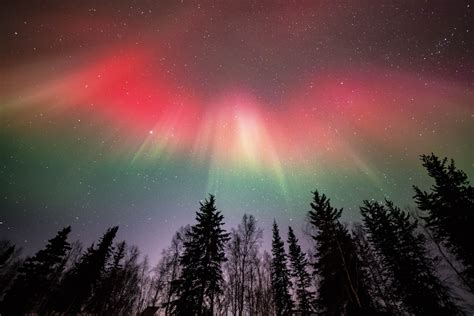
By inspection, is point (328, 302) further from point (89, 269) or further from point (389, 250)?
point (89, 269)

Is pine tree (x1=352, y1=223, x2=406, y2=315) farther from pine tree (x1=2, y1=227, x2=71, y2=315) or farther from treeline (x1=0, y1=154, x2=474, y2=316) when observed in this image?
pine tree (x1=2, y1=227, x2=71, y2=315)

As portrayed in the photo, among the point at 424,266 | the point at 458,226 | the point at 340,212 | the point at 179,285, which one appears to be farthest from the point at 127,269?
the point at 458,226

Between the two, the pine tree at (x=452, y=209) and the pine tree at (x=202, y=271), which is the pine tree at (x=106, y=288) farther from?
the pine tree at (x=452, y=209)

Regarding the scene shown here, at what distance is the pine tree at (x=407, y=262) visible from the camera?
18.9 metres

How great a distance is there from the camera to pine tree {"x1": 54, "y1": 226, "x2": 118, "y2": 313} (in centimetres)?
2794

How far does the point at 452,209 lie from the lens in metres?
18.7

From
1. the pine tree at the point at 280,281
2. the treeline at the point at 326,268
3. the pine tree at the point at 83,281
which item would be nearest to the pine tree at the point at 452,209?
the treeline at the point at 326,268

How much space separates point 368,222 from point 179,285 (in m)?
21.8

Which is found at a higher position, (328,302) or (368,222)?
(368,222)

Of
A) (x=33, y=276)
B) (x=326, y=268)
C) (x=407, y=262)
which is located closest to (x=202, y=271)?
(x=326, y=268)

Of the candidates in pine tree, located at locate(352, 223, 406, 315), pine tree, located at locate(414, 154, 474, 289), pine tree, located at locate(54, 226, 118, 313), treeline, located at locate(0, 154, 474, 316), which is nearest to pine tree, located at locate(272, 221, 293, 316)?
treeline, located at locate(0, 154, 474, 316)

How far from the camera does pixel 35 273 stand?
2811 centimetres

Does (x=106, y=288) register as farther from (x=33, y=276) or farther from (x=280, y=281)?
(x=280, y=281)

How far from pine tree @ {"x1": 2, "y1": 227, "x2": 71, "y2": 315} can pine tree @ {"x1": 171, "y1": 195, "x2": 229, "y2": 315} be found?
21435 mm
